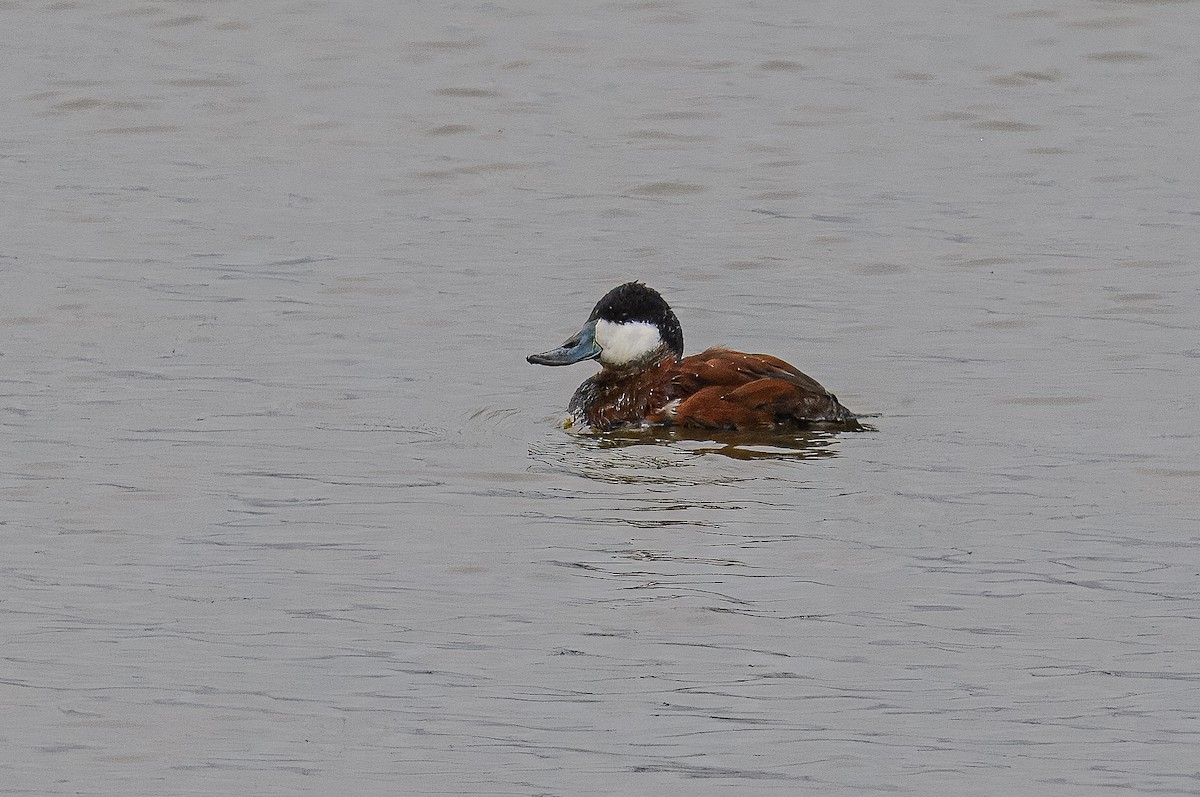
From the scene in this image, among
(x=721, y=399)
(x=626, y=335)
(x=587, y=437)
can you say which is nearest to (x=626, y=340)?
(x=626, y=335)

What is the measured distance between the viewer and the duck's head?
9.63 meters

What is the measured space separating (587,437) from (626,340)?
698 mm

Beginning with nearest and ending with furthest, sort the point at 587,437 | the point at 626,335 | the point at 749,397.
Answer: the point at 749,397, the point at 587,437, the point at 626,335

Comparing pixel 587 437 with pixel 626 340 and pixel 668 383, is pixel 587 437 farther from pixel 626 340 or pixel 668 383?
pixel 626 340

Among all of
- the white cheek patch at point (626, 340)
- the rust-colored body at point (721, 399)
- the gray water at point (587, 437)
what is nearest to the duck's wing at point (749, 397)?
the rust-colored body at point (721, 399)

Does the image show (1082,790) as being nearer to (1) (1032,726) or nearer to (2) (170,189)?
(1) (1032,726)

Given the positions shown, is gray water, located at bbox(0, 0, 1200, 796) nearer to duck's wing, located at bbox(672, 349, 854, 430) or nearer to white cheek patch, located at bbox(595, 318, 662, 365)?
duck's wing, located at bbox(672, 349, 854, 430)

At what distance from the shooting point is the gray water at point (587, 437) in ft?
17.4

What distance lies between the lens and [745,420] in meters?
Result: 8.89

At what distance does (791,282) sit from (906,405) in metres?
3.15

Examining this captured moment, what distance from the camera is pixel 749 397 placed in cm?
889

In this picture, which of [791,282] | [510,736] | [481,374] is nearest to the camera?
[510,736]

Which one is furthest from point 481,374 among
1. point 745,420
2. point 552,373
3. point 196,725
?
point 196,725

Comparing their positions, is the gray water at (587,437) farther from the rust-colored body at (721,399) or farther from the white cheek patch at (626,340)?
the white cheek patch at (626,340)
